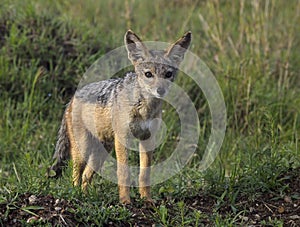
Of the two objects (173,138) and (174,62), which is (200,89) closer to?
(173,138)

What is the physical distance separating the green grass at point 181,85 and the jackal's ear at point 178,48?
86cm

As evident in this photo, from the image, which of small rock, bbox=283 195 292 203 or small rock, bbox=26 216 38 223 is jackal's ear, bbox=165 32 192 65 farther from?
small rock, bbox=26 216 38 223

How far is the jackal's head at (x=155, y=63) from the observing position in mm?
4738

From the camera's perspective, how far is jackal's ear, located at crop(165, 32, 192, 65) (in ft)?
15.8

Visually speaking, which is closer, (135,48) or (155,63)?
(155,63)

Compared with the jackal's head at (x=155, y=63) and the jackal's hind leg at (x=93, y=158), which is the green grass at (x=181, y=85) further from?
the jackal's head at (x=155, y=63)

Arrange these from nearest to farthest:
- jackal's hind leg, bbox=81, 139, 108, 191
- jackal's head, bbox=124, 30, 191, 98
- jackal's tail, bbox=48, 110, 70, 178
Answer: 1. jackal's head, bbox=124, 30, 191, 98
2. jackal's hind leg, bbox=81, 139, 108, 191
3. jackal's tail, bbox=48, 110, 70, 178

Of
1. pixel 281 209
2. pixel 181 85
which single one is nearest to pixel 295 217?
pixel 281 209

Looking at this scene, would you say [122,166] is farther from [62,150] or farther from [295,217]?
[295,217]

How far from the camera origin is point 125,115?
190 inches

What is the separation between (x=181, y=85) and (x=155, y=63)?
98.5 inches

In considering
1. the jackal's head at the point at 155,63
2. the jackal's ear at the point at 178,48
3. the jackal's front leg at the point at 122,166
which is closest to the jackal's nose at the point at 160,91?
the jackal's head at the point at 155,63

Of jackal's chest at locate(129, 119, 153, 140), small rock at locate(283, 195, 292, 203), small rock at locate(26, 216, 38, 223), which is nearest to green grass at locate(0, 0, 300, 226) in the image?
small rock at locate(283, 195, 292, 203)

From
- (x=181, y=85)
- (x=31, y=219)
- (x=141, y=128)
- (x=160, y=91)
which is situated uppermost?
(x=160, y=91)
